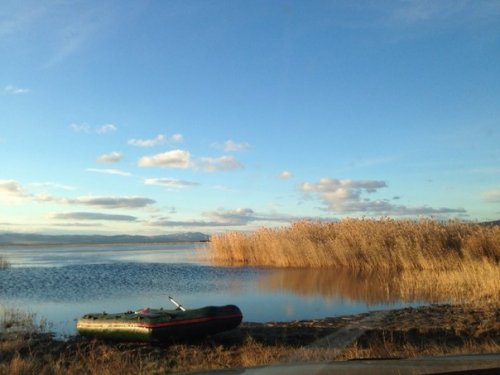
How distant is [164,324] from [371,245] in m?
17.2

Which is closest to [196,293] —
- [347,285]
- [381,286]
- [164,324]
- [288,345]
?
[347,285]

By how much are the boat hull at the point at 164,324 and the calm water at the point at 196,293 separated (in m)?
2.09

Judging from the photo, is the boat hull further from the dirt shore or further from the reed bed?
the reed bed

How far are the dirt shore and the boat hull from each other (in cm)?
22

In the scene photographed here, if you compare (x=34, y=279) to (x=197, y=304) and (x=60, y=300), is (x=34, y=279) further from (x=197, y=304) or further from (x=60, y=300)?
(x=197, y=304)

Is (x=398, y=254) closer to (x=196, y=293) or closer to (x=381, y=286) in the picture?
(x=381, y=286)

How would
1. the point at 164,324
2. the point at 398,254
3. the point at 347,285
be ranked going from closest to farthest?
the point at 164,324, the point at 347,285, the point at 398,254

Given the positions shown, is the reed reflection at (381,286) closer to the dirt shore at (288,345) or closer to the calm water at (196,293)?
the calm water at (196,293)

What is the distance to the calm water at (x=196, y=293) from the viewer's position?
645 inches

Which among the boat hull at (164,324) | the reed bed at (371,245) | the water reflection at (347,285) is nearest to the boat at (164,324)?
the boat hull at (164,324)

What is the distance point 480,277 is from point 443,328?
720cm

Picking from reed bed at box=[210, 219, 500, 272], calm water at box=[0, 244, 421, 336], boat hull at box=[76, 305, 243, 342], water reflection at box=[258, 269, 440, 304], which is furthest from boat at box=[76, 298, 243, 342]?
reed bed at box=[210, 219, 500, 272]

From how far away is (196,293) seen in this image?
20469mm

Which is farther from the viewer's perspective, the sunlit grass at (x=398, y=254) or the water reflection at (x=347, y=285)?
the sunlit grass at (x=398, y=254)
